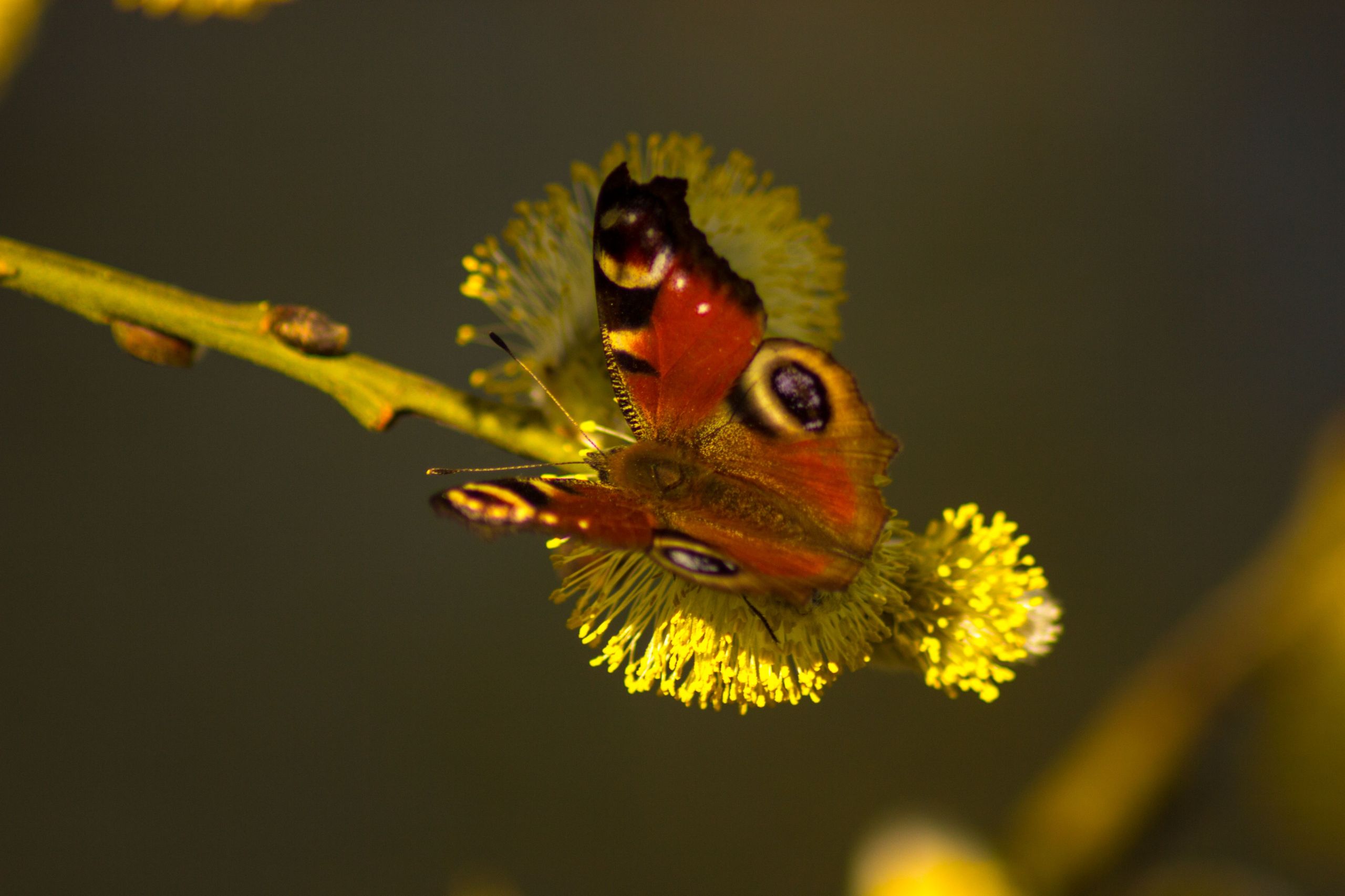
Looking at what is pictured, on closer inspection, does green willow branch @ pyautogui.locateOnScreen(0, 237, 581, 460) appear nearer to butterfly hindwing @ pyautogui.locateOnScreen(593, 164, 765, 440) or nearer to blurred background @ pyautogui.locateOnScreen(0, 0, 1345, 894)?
butterfly hindwing @ pyautogui.locateOnScreen(593, 164, 765, 440)

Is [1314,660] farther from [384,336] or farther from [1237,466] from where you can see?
[384,336]

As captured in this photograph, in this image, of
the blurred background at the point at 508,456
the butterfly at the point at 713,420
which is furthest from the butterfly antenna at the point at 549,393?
the blurred background at the point at 508,456

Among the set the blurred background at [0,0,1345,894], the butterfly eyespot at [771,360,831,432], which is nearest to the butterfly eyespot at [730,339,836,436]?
the butterfly eyespot at [771,360,831,432]

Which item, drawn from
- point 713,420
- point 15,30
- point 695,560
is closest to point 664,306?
point 713,420

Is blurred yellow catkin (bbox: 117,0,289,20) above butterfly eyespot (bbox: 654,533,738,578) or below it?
above

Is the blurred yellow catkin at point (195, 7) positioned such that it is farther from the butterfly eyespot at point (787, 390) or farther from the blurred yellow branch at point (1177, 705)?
the blurred yellow branch at point (1177, 705)

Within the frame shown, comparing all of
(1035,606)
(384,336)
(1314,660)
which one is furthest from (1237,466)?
(384,336)
